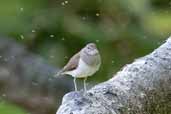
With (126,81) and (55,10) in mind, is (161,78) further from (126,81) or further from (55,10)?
(55,10)

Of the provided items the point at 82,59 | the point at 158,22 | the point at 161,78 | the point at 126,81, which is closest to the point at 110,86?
the point at 126,81

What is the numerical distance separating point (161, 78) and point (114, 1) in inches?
119

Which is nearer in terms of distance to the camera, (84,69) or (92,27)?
(84,69)

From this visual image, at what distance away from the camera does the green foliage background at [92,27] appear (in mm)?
4910

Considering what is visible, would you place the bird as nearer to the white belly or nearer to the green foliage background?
the white belly

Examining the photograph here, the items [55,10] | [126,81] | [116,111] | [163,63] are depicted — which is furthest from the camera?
[55,10]

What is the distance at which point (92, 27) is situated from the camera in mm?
4977

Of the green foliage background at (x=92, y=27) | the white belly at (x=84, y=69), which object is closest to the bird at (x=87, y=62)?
the white belly at (x=84, y=69)

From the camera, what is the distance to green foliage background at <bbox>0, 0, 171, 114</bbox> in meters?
4.91

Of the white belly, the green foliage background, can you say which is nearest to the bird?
the white belly

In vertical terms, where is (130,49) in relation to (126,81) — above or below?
above

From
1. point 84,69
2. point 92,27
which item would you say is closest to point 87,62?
point 84,69

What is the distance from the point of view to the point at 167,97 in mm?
2092

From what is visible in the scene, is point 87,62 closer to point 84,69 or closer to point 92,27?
point 84,69
